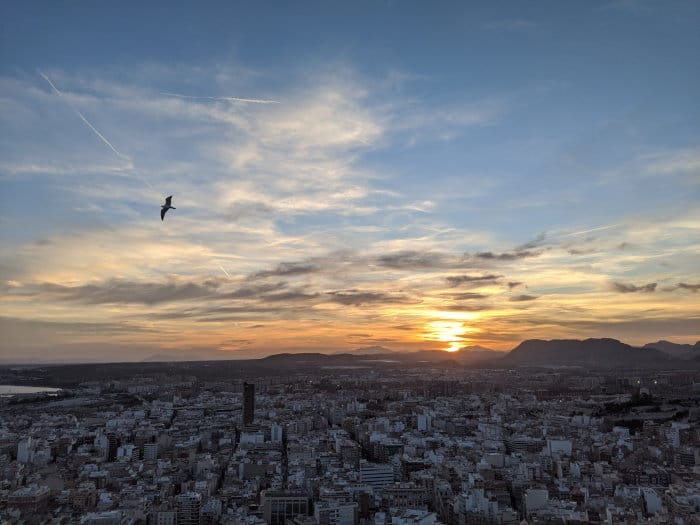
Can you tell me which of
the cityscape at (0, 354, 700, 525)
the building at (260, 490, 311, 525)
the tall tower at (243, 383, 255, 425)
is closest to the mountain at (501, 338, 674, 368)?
the cityscape at (0, 354, 700, 525)

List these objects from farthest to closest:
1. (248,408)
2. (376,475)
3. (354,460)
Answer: (248,408)
(354,460)
(376,475)

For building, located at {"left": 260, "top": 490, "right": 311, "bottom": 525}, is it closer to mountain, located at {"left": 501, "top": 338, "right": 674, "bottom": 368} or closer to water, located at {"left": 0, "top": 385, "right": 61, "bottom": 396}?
water, located at {"left": 0, "top": 385, "right": 61, "bottom": 396}

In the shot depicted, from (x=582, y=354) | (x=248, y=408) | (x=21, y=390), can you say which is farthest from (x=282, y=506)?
(x=582, y=354)

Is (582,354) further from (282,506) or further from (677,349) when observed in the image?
(282,506)

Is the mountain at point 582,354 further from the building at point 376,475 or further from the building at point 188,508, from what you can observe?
the building at point 188,508

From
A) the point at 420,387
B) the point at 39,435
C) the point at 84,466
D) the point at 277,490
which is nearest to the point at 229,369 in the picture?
the point at 420,387

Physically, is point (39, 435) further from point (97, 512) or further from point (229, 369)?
point (229, 369)
